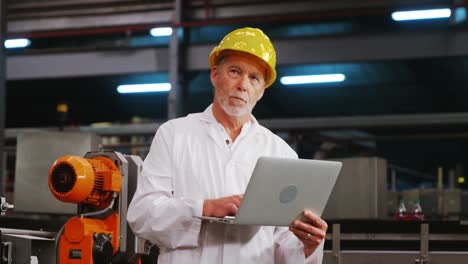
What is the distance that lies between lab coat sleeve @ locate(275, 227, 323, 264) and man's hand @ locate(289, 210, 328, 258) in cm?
8

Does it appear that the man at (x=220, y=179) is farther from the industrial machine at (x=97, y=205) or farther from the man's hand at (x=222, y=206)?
the industrial machine at (x=97, y=205)

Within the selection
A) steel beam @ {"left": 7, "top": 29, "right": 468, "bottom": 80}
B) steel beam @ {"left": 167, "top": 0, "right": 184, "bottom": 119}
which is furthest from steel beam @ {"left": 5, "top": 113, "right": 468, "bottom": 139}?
steel beam @ {"left": 167, "top": 0, "right": 184, "bottom": 119}

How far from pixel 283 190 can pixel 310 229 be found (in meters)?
0.17

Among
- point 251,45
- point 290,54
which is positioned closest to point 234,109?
point 251,45

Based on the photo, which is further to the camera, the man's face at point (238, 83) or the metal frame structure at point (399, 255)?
the metal frame structure at point (399, 255)

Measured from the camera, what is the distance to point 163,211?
2.15 meters

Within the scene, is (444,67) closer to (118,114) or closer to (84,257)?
(118,114)

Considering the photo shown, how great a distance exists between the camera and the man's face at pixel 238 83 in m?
2.30

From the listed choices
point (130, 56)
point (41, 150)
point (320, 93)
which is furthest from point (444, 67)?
point (41, 150)

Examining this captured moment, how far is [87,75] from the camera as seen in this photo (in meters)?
8.26

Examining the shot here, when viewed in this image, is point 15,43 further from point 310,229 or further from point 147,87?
point 310,229

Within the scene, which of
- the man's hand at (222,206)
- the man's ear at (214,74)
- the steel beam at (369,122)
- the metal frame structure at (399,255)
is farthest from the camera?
the steel beam at (369,122)

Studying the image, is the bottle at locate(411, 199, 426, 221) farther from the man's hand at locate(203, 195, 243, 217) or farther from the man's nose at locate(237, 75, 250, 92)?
the man's hand at locate(203, 195, 243, 217)

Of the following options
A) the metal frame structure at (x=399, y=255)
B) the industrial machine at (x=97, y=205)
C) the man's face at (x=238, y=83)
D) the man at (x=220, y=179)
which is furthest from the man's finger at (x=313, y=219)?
the industrial machine at (x=97, y=205)
